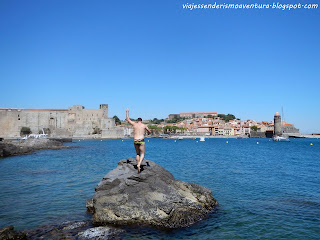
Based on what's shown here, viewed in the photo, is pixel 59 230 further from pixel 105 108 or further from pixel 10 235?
pixel 105 108

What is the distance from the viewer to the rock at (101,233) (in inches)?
230

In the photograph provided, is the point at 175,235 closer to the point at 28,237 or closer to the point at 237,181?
the point at 28,237

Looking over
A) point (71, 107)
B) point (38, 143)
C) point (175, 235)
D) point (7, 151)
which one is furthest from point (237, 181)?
point (71, 107)

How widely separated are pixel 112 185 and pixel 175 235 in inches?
93.3

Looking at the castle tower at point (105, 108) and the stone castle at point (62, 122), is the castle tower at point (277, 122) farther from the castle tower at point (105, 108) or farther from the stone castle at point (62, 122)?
the castle tower at point (105, 108)

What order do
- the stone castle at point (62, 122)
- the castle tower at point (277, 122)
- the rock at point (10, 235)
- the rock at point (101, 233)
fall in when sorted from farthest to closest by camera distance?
1. the castle tower at point (277, 122)
2. the stone castle at point (62, 122)
3. the rock at point (101, 233)
4. the rock at point (10, 235)

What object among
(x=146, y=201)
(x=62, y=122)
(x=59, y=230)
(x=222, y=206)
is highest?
(x=62, y=122)

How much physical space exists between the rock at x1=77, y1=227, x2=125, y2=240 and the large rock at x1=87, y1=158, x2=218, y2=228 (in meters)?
0.47

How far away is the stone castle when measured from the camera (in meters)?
70.2

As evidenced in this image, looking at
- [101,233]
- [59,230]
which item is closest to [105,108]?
[59,230]

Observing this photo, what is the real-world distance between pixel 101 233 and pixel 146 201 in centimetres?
138

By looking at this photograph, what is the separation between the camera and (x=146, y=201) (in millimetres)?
6895

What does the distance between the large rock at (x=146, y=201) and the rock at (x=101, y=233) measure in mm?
472

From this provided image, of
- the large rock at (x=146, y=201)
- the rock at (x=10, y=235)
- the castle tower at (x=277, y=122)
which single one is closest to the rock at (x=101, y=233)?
the large rock at (x=146, y=201)
